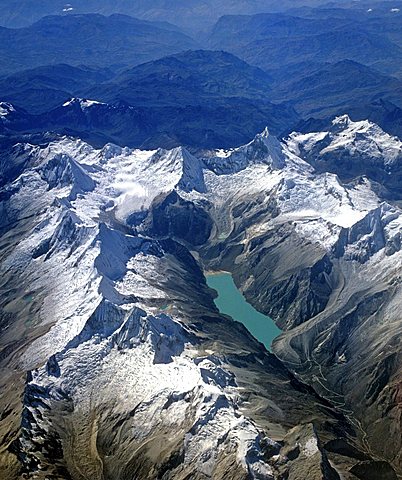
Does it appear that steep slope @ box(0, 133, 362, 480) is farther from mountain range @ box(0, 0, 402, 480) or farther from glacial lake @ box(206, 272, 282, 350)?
glacial lake @ box(206, 272, 282, 350)

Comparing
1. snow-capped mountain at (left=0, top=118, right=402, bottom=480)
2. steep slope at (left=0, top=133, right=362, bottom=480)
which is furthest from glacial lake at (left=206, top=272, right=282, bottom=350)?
steep slope at (left=0, top=133, right=362, bottom=480)

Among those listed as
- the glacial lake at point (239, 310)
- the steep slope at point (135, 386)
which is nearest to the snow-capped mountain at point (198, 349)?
the steep slope at point (135, 386)

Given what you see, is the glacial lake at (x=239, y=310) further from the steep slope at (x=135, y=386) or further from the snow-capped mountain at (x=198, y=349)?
the steep slope at (x=135, y=386)

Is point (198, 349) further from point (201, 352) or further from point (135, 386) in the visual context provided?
point (135, 386)

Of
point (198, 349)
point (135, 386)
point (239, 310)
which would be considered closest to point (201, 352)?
point (198, 349)

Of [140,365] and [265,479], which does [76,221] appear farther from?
[265,479]

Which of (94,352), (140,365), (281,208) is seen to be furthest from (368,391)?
(281,208)
